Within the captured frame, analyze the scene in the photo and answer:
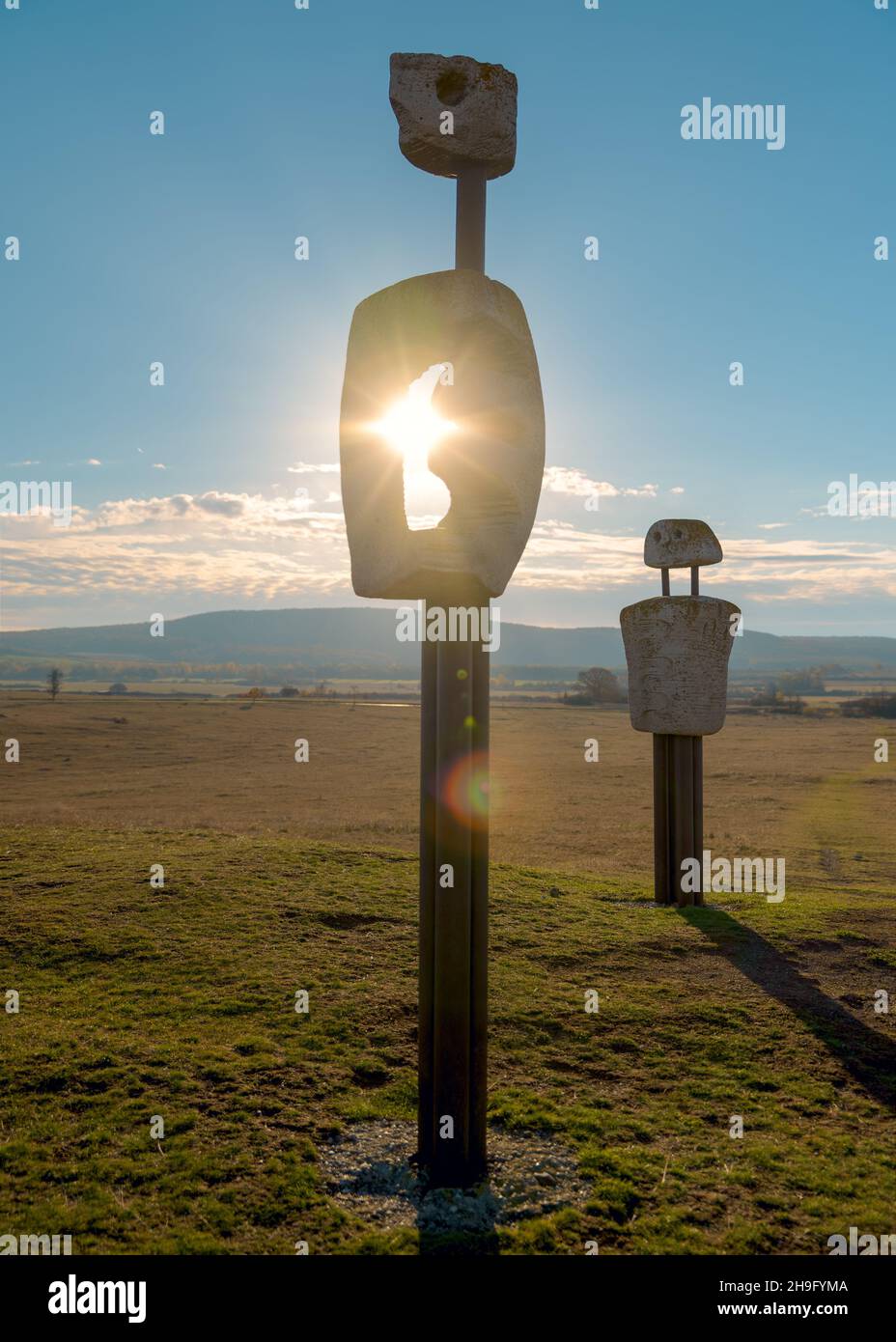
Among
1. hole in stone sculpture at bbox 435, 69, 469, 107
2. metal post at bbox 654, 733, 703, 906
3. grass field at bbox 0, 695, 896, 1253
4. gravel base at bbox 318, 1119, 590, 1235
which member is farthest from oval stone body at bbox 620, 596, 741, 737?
hole in stone sculpture at bbox 435, 69, 469, 107

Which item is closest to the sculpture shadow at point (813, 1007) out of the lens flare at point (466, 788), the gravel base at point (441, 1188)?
the gravel base at point (441, 1188)

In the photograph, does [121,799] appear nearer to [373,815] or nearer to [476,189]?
[373,815]

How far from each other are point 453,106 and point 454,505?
2.65 metres

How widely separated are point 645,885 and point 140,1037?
358 inches

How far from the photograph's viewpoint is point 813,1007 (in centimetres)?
916

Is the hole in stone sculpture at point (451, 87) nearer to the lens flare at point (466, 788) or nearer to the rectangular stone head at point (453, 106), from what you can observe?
the rectangular stone head at point (453, 106)

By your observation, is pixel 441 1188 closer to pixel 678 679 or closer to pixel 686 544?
pixel 678 679

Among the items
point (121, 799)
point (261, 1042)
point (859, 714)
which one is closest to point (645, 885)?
Result: point (261, 1042)

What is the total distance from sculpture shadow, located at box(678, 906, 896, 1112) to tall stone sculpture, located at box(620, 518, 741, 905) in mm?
1256

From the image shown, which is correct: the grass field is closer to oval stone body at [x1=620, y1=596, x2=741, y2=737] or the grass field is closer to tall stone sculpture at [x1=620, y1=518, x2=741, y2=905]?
tall stone sculpture at [x1=620, y1=518, x2=741, y2=905]

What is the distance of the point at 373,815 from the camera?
26.0 m

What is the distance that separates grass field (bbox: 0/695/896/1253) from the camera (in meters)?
5.63

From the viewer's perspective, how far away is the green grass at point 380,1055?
560cm
